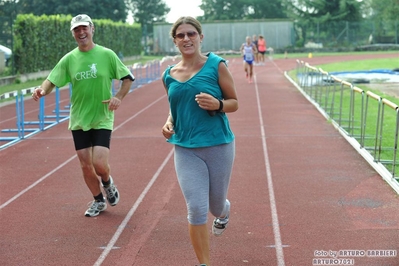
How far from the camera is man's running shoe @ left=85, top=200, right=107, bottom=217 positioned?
304 inches

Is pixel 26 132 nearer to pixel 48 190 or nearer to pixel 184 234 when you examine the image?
pixel 48 190

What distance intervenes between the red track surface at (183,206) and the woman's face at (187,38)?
5.80ft

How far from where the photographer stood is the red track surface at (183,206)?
6383 millimetres

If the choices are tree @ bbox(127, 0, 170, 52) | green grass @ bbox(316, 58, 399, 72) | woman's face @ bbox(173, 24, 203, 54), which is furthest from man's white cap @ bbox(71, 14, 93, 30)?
tree @ bbox(127, 0, 170, 52)

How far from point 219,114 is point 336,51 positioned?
5404cm

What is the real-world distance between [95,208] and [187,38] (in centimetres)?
302

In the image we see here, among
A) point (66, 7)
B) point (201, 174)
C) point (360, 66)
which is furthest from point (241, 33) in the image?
point (201, 174)

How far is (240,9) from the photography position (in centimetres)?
9031

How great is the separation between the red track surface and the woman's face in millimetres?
1768

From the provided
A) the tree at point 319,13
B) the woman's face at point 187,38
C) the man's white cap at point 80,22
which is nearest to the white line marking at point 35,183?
the man's white cap at point 80,22

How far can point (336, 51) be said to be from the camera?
58.0 meters

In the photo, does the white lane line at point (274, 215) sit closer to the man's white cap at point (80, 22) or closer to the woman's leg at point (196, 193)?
the woman's leg at point (196, 193)

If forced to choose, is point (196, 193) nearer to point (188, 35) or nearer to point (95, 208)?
point (188, 35)

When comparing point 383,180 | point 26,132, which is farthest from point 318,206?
point 26,132
